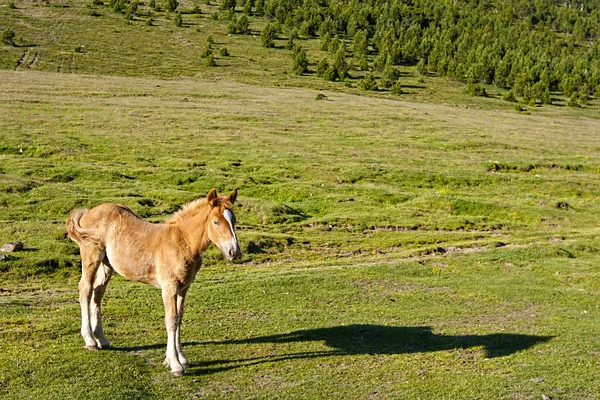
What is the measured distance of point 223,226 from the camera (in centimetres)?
1248

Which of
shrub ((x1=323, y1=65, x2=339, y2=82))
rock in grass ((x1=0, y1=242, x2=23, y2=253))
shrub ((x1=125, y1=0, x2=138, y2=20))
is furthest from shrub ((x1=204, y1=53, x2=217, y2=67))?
rock in grass ((x1=0, y1=242, x2=23, y2=253))

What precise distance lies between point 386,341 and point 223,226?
632 cm

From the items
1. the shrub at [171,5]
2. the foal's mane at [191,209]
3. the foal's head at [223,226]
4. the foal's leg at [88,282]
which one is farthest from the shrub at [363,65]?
the foal's head at [223,226]

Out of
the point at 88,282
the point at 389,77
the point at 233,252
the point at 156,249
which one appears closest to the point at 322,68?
the point at 389,77

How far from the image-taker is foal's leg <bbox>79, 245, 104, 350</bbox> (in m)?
14.0

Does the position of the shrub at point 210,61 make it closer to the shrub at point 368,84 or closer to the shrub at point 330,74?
the shrub at point 330,74

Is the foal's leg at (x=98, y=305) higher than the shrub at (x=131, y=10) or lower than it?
higher

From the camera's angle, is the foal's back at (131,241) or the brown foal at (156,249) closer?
the brown foal at (156,249)

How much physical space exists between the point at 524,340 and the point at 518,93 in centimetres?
12476

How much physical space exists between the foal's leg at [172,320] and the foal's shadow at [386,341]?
189cm

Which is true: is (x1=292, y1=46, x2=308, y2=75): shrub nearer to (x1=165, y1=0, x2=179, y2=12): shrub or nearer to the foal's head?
(x1=165, y1=0, x2=179, y2=12): shrub

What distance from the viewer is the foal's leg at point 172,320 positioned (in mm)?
12961

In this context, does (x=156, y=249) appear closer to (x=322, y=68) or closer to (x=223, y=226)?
(x=223, y=226)

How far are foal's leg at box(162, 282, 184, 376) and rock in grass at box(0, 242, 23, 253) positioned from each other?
1462 centimetres
